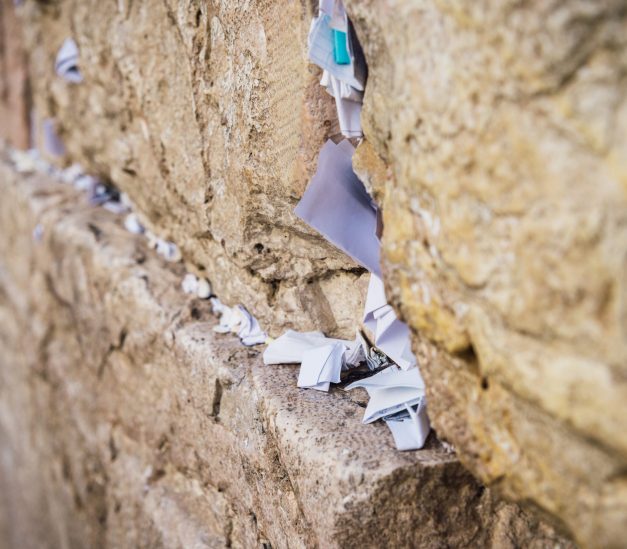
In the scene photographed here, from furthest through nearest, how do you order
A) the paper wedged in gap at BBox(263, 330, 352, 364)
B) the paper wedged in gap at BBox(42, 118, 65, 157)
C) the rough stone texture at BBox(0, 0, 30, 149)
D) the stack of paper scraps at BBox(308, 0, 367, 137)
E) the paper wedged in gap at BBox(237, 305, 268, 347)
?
the rough stone texture at BBox(0, 0, 30, 149)
the paper wedged in gap at BBox(42, 118, 65, 157)
the paper wedged in gap at BBox(237, 305, 268, 347)
the paper wedged in gap at BBox(263, 330, 352, 364)
the stack of paper scraps at BBox(308, 0, 367, 137)


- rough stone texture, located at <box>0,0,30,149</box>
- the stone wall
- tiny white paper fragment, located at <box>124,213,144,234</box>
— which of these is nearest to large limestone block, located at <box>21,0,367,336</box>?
the stone wall

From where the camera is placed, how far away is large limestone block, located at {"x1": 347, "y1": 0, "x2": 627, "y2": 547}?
1.60 feet

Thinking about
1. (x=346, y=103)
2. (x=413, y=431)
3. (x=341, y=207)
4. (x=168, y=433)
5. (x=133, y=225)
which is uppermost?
(x=346, y=103)

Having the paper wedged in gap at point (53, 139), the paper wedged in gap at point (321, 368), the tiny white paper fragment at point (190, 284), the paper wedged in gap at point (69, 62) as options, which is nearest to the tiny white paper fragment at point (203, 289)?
the tiny white paper fragment at point (190, 284)

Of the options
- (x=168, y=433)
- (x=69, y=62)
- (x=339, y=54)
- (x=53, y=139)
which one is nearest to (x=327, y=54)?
(x=339, y=54)

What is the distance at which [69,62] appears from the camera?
5.94 ft

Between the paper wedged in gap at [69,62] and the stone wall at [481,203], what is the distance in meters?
0.83

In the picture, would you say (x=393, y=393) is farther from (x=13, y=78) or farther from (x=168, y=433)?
(x=13, y=78)

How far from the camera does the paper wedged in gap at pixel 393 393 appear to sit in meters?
0.86

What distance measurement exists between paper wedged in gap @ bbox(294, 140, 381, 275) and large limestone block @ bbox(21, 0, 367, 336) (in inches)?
1.4

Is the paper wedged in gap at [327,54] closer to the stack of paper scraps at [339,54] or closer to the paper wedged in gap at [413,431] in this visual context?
the stack of paper scraps at [339,54]

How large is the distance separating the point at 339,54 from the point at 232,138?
30 centimetres

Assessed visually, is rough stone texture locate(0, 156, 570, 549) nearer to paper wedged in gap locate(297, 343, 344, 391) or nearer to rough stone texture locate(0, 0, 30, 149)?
paper wedged in gap locate(297, 343, 344, 391)

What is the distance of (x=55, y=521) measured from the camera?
2.30m
